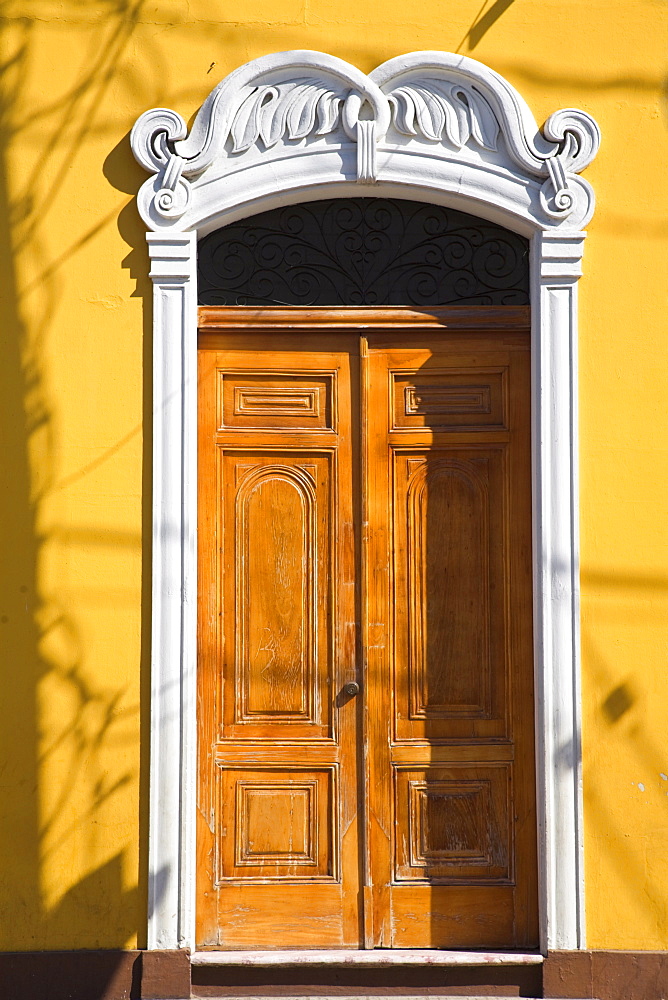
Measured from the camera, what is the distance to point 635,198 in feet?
14.5

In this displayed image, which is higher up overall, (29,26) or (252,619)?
(29,26)

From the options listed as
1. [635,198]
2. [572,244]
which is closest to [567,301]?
[572,244]

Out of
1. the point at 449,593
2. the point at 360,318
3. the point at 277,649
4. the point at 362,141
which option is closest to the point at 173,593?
the point at 277,649

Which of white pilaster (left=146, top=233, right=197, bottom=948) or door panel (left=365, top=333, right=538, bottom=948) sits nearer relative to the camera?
white pilaster (left=146, top=233, right=197, bottom=948)

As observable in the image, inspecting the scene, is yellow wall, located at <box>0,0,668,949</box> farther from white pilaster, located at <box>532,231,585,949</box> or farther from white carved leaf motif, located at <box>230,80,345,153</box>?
white carved leaf motif, located at <box>230,80,345,153</box>

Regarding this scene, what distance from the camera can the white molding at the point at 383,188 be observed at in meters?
4.29

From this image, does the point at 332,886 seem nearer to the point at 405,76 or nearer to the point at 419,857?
the point at 419,857

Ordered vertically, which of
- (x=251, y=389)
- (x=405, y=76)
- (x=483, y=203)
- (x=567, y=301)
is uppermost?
(x=405, y=76)

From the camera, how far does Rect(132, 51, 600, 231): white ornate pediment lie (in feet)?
14.3

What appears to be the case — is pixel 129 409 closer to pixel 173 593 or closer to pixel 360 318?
pixel 173 593

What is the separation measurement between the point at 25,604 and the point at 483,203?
104 inches

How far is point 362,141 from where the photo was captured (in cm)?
436

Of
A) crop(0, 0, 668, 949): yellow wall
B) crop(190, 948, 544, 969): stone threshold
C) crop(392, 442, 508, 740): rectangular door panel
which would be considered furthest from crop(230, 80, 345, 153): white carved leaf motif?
crop(190, 948, 544, 969): stone threshold

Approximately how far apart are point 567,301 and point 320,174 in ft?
3.97
